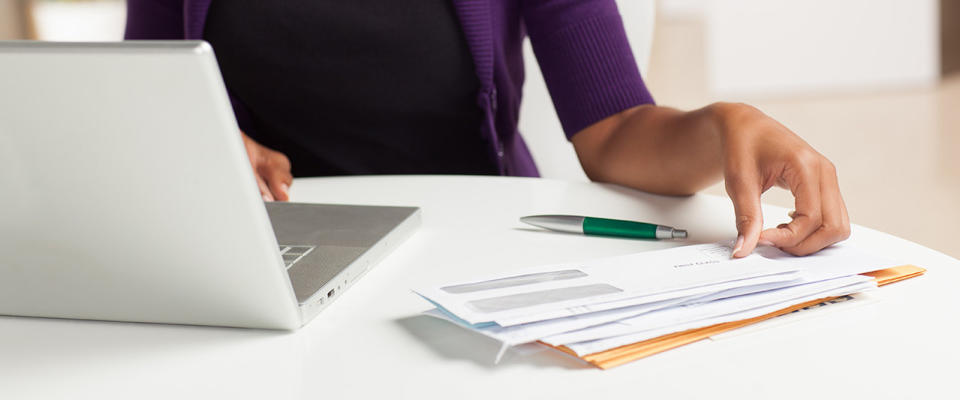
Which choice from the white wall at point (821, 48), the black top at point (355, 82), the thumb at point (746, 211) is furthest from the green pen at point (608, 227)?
the white wall at point (821, 48)

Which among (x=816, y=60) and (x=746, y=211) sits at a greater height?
(x=746, y=211)

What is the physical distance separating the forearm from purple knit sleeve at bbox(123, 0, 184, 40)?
594 mm

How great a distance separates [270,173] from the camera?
3.01 feet

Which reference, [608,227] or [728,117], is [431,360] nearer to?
[608,227]

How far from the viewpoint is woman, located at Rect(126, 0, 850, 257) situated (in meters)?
0.89

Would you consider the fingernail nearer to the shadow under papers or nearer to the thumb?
the thumb

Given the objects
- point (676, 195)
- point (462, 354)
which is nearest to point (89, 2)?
point (676, 195)

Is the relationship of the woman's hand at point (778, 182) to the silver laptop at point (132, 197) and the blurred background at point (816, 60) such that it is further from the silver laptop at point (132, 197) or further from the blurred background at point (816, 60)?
the blurred background at point (816, 60)

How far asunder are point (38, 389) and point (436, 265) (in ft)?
0.87

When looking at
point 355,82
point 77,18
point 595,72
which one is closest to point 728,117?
point 595,72

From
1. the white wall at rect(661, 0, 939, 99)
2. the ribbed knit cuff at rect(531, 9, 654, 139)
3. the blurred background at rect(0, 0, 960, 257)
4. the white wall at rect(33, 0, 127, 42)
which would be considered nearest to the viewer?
the ribbed knit cuff at rect(531, 9, 654, 139)

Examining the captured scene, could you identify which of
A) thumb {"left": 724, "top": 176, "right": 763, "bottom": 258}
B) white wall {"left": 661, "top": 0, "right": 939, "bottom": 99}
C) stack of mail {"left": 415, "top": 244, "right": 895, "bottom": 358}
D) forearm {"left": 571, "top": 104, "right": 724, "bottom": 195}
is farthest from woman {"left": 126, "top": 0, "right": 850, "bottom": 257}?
white wall {"left": 661, "top": 0, "right": 939, "bottom": 99}

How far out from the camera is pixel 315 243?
1.96 feet

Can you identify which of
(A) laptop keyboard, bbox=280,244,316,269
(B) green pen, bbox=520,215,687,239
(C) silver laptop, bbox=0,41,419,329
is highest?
(C) silver laptop, bbox=0,41,419,329
